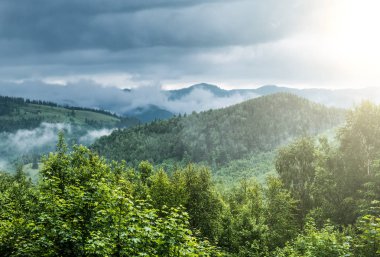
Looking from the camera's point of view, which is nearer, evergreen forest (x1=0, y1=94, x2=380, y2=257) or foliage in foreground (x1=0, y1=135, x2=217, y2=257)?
foliage in foreground (x1=0, y1=135, x2=217, y2=257)

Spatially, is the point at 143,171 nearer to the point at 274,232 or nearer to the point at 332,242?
the point at 274,232

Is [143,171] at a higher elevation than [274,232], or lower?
higher

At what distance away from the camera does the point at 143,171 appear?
255 feet

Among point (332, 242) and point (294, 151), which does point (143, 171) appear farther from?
point (332, 242)

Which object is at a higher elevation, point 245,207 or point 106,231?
point 106,231

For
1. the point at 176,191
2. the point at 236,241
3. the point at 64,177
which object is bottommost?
the point at 236,241

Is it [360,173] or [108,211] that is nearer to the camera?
[108,211]

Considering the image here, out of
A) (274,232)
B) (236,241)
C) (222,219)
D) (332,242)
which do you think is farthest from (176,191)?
(332,242)

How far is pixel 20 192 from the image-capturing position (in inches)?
2805

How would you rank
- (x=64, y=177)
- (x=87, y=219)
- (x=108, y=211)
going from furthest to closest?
(x=64, y=177), (x=87, y=219), (x=108, y=211)

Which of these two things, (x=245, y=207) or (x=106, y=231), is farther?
(x=245, y=207)

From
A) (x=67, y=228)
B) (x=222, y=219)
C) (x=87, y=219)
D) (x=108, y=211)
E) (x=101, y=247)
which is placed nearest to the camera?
(x=101, y=247)

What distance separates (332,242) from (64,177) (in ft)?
106

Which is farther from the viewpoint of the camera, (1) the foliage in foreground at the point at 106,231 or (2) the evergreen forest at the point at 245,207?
(2) the evergreen forest at the point at 245,207
